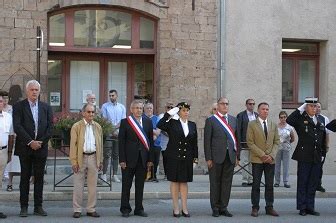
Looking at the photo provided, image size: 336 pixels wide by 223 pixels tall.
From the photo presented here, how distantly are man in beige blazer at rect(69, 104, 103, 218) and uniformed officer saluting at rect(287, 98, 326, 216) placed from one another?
139 inches

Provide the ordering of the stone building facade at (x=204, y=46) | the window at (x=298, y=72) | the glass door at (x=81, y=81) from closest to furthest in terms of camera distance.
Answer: the stone building facade at (x=204, y=46) < the glass door at (x=81, y=81) < the window at (x=298, y=72)

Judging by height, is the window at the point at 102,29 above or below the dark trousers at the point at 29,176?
above

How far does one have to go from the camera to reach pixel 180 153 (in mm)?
11031

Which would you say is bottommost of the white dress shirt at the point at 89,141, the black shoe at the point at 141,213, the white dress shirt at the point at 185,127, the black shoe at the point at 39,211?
the black shoe at the point at 141,213

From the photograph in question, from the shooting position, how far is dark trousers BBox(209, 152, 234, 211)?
11.2 meters

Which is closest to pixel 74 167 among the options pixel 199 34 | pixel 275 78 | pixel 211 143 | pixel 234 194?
pixel 211 143

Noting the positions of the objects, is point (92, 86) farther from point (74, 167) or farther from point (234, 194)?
point (74, 167)

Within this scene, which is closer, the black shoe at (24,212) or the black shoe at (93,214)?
the black shoe at (24,212)

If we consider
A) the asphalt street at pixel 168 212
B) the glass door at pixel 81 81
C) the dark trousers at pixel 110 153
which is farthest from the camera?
the glass door at pixel 81 81

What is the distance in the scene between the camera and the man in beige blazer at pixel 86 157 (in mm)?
10812

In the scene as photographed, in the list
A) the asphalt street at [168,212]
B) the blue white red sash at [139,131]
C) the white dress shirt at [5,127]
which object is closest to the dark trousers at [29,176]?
the asphalt street at [168,212]

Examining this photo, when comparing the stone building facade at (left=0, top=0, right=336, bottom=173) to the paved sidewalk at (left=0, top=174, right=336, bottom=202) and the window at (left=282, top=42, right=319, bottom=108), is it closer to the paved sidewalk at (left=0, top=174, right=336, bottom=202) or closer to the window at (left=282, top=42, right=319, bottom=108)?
the window at (left=282, top=42, right=319, bottom=108)

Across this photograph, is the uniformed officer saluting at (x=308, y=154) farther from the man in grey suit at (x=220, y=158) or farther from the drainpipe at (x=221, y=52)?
the drainpipe at (x=221, y=52)

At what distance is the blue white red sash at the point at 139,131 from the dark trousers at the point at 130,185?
0.30m
